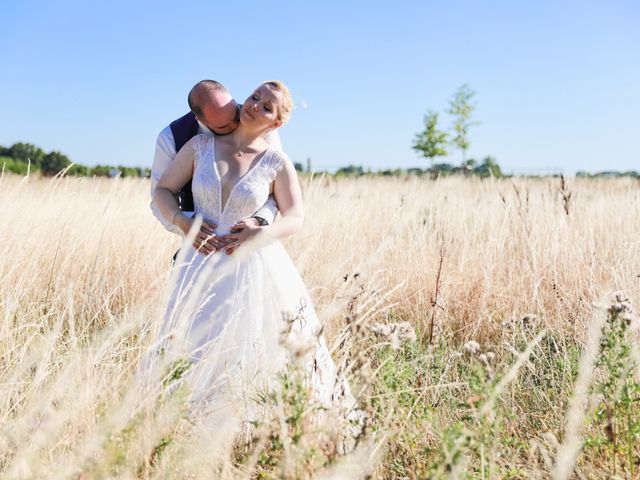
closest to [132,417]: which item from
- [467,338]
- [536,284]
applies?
[467,338]

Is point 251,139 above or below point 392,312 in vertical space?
above

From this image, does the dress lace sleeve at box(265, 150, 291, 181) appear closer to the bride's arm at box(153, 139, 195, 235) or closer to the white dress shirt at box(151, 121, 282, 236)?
the white dress shirt at box(151, 121, 282, 236)

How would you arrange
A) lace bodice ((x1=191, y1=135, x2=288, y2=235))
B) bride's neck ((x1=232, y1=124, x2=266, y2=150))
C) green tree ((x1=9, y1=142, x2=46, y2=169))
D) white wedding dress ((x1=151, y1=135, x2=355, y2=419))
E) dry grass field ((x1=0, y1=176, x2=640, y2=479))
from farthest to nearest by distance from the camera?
green tree ((x1=9, y1=142, x2=46, y2=169)) < bride's neck ((x1=232, y1=124, x2=266, y2=150)) < lace bodice ((x1=191, y1=135, x2=288, y2=235)) < white wedding dress ((x1=151, y1=135, x2=355, y2=419)) < dry grass field ((x1=0, y1=176, x2=640, y2=479))

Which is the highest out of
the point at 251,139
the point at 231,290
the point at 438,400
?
the point at 251,139

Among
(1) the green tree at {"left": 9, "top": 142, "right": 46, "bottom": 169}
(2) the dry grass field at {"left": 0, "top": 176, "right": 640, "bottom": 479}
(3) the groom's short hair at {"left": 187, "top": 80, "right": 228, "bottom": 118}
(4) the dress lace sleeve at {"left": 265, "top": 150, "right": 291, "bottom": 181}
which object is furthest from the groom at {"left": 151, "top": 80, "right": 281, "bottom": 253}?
(1) the green tree at {"left": 9, "top": 142, "right": 46, "bottom": 169}

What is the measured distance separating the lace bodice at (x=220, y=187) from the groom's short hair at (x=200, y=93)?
5.7 inches

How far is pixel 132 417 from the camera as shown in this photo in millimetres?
1962

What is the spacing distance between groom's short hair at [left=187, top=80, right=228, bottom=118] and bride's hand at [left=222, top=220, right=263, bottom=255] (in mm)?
592

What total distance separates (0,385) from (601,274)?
3.75m

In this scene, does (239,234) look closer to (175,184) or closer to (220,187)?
(220,187)

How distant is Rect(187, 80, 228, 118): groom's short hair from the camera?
2.80m

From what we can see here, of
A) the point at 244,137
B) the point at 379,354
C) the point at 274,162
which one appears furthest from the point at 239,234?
the point at 379,354

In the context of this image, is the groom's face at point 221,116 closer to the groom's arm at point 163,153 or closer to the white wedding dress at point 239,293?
the white wedding dress at point 239,293

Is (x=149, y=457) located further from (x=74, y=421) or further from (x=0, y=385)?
(x=0, y=385)
